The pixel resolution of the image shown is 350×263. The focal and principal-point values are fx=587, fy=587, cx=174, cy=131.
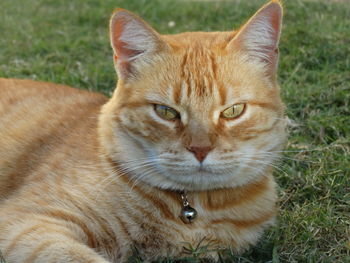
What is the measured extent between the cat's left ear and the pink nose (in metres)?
0.62

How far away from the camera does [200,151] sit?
8.71 ft

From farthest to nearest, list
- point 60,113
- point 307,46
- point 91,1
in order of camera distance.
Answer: point 91,1
point 307,46
point 60,113

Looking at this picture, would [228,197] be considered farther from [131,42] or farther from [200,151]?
[131,42]

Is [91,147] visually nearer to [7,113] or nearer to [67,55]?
[7,113]

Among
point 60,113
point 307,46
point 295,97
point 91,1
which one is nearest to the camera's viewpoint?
point 60,113

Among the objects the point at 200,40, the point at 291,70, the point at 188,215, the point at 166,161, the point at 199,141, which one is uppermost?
the point at 200,40

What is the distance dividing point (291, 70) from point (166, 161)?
2826 millimetres

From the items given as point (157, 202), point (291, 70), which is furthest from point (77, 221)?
point (291, 70)

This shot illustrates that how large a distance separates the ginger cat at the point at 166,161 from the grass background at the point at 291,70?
176 mm

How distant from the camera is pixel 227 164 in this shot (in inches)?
107

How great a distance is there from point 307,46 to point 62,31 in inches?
113

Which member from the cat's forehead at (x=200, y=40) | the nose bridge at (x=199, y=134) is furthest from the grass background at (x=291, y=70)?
the cat's forehead at (x=200, y=40)

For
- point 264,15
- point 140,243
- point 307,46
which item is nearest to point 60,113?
point 140,243

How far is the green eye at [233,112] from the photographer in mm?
2807
